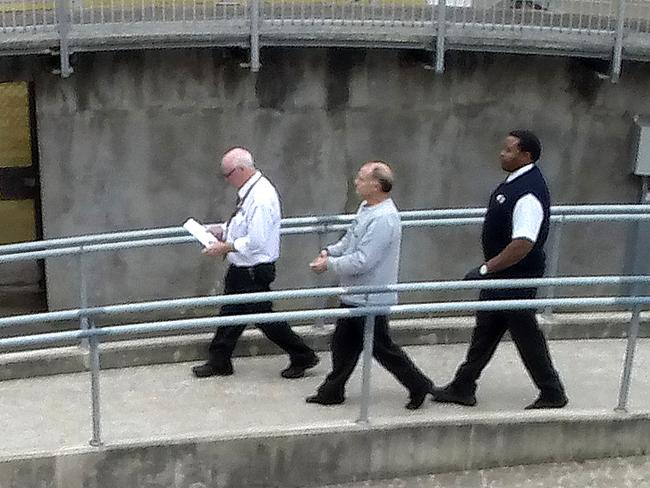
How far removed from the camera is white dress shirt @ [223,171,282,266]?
557 cm

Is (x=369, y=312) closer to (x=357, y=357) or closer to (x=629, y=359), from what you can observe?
(x=357, y=357)

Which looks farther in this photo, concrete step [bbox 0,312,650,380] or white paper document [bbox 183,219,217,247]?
concrete step [bbox 0,312,650,380]

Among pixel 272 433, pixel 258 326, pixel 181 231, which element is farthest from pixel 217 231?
pixel 272 433

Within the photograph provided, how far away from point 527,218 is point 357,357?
1.16 meters

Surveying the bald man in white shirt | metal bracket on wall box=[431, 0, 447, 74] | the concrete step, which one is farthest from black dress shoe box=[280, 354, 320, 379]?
metal bracket on wall box=[431, 0, 447, 74]

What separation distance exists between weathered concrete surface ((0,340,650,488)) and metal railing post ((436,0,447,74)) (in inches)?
194

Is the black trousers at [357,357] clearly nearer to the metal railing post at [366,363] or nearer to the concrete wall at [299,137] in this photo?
the metal railing post at [366,363]

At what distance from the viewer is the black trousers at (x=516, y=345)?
5297 millimetres

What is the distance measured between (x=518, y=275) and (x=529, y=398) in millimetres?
763

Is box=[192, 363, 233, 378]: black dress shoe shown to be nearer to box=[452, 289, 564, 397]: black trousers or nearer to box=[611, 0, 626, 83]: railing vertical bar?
box=[452, 289, 564, 397]: black trousers

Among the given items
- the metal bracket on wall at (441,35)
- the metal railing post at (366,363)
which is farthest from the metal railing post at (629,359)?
the metal bracket on wall at (441,35)

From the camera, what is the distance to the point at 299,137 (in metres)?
10.8

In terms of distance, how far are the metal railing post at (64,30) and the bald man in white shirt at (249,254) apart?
413 centimetres

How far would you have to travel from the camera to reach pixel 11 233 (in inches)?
456
